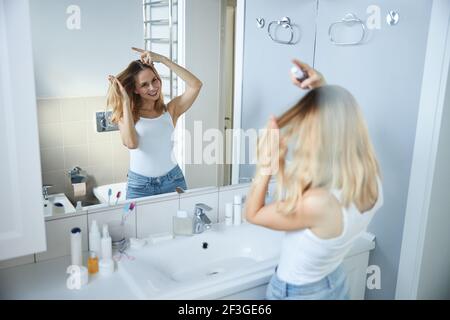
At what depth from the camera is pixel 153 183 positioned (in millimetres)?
1760

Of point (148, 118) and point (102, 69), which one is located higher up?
point (102, 69)

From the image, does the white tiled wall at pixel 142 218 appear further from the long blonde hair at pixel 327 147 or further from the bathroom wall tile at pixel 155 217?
the long blonde hair at pixel 327 147

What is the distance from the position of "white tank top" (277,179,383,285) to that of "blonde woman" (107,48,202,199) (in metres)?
0.61

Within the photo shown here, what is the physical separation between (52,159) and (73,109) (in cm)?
19

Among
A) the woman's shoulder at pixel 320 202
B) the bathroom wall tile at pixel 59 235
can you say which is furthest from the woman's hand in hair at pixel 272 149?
the bathroom wall tile at pixel 59 235

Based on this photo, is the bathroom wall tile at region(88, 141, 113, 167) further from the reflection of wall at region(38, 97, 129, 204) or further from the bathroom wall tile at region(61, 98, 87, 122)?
the bathroom wall tile at region(61, 98, 87, 122)

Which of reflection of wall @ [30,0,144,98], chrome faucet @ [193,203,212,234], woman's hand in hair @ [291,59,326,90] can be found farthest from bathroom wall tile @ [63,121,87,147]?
woman's hand in hair @ [291,59,326,90]

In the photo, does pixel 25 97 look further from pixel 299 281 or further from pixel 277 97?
pixel 277 97

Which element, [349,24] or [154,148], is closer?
[154,148]

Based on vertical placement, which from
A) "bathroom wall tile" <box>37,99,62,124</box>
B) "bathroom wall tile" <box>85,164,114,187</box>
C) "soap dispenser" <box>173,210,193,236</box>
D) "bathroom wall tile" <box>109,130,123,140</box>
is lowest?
"soap dispenser" <box>173,210,193,236</box>

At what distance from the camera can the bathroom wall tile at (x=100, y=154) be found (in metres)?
1.60

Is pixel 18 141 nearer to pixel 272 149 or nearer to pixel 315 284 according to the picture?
pixel 272 149

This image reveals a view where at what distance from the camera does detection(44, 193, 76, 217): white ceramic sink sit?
1.57 meters

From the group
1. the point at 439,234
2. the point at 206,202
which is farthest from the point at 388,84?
the point at 206,202
